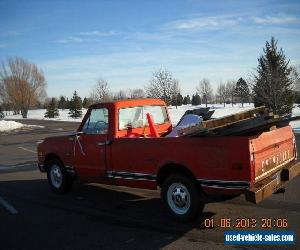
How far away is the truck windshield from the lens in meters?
7.75

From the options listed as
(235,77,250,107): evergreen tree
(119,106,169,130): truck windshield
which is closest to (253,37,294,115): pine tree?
(235,77,250,107): evergreen tree

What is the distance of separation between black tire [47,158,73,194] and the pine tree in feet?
69.1

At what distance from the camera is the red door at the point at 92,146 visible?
301 inches

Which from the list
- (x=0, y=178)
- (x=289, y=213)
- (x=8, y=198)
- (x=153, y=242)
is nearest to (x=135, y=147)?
(x=153, y=242)

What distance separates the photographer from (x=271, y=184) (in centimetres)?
580

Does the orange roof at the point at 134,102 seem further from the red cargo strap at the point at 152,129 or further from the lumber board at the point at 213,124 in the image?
the lumber board at the point at 213,124

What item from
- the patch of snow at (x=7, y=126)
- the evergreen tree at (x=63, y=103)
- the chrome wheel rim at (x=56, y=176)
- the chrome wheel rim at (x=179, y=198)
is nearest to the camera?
the chrome wheel rim at (x=179, y=198)

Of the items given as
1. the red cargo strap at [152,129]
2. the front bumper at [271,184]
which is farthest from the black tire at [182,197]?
the red cargo strap at [152,129]

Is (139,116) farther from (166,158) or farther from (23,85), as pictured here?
(23,85)

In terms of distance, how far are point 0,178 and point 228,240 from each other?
7.98m

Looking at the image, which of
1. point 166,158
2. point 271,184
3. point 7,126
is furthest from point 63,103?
point 271,184

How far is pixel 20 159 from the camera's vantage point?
1558 centimetres

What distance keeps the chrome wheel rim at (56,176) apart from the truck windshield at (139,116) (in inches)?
87.1
